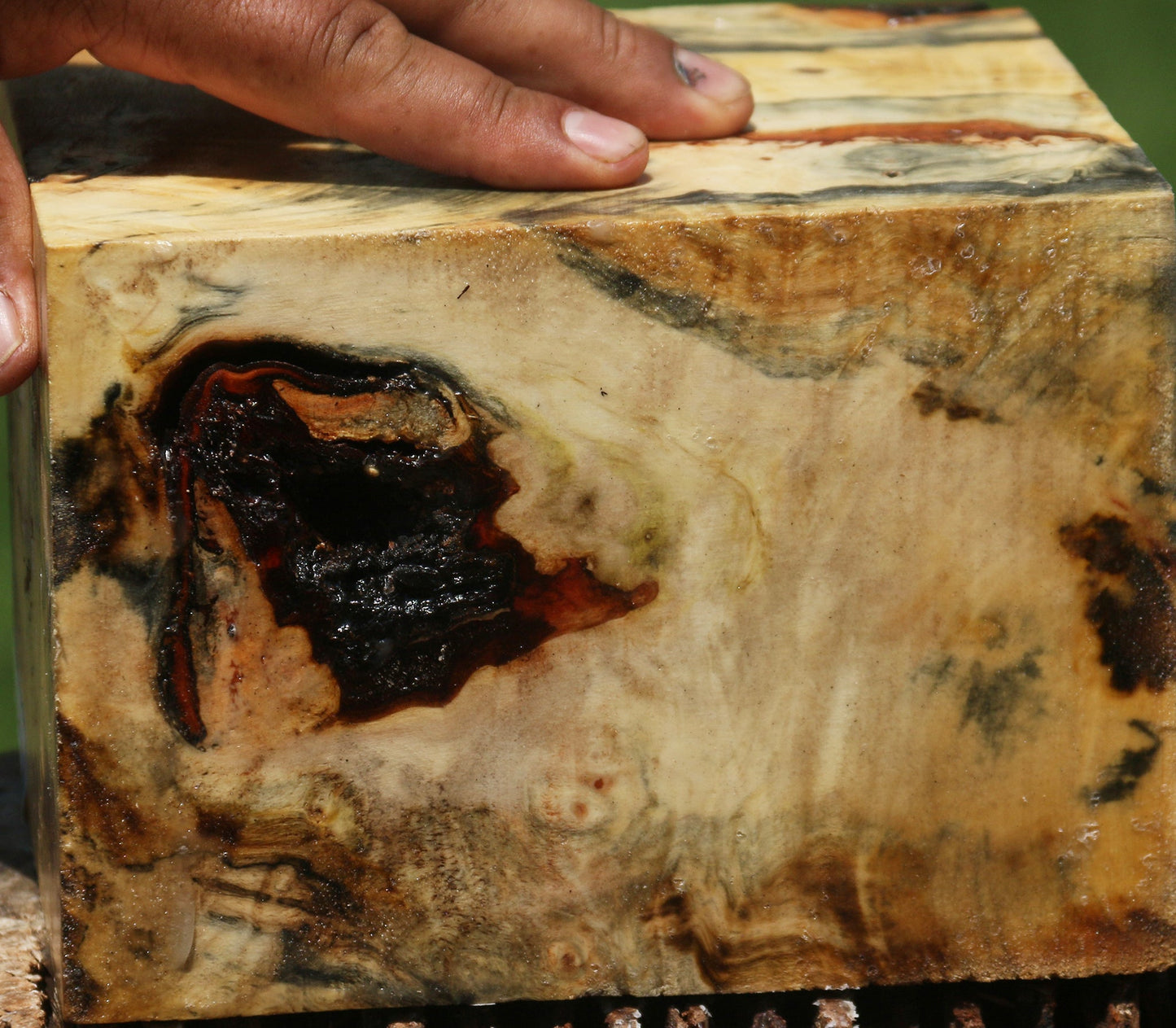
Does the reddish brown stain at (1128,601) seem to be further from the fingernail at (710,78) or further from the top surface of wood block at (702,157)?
the fingernail at (710,78)

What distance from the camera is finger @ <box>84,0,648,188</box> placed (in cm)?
98

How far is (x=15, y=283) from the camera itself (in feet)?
3.20

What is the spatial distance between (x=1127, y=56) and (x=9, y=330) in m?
2.94

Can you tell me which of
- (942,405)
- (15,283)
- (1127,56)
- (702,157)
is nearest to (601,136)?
(702,157)

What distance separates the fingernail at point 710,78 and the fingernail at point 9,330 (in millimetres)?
552

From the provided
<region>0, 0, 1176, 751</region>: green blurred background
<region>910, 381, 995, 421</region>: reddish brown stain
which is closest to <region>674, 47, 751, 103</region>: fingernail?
<region>910, 381, 995, 421</region>: reddish brown stain

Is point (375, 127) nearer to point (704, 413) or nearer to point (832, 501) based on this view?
point (704, 413)

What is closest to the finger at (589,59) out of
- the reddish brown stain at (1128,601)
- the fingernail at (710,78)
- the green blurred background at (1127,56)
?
the fingernail at (710,78)

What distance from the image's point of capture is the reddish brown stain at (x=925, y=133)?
3.51ft

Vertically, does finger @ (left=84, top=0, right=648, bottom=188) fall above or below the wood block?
above

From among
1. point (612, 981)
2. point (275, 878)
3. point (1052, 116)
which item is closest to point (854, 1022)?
point (612, 981)

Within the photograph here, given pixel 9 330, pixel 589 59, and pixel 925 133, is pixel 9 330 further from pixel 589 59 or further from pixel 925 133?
pixel 925 133

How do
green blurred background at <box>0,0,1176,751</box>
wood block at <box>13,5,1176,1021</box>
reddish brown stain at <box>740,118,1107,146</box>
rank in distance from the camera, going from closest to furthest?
wood block at <box>13,5,1176,1021</box> → reddish brown stain at <box>740,118,1107,146</box> → green blurred background at <box>0,0,1176,751</box>

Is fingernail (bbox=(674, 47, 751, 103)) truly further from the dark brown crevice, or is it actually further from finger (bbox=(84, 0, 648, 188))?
the dark brown crevice
